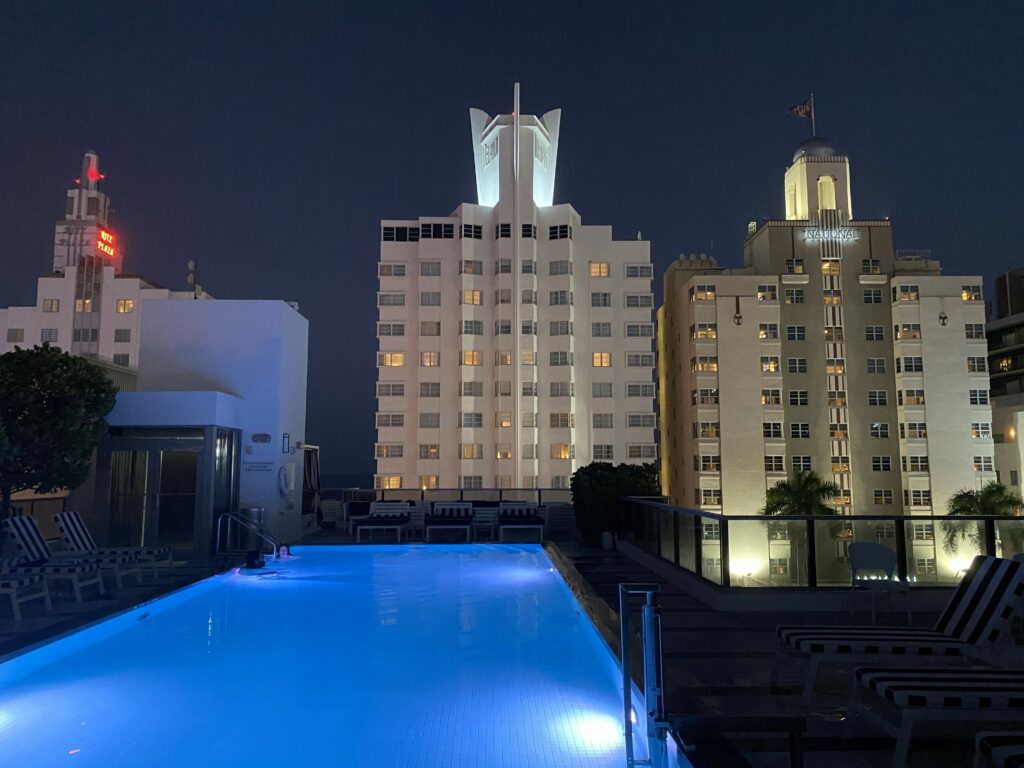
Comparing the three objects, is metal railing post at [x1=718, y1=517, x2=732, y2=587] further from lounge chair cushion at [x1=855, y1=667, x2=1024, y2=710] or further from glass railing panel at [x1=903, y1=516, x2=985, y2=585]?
lounge chair cushion at [x1=855, y1=667, x2=1024, y2=710]

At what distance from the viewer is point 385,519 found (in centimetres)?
1833

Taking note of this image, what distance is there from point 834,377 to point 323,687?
55367 millimetres

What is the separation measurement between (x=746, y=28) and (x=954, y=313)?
2902 cm

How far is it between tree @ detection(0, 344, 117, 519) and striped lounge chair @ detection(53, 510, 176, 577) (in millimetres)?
959

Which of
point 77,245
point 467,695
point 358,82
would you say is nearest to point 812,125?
point 358,82

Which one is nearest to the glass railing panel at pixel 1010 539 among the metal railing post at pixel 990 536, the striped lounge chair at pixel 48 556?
the metal railing post at pixel 990 536

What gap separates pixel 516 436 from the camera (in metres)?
46.1

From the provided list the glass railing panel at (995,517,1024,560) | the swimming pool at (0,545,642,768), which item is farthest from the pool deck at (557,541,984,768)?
the glass railing panel at (995,517,1024,560)

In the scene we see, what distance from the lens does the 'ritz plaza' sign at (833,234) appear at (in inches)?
2239

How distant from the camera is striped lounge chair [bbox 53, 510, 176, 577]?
37.3 feet

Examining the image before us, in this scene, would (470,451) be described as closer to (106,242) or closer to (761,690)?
(106,242)

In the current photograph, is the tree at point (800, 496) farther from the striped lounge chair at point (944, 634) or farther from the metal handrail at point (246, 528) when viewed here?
the striped lounge chair at point (944, 634)

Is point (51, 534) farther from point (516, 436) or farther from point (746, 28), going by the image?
point (746, 28)

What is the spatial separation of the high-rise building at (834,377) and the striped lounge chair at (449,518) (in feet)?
118
